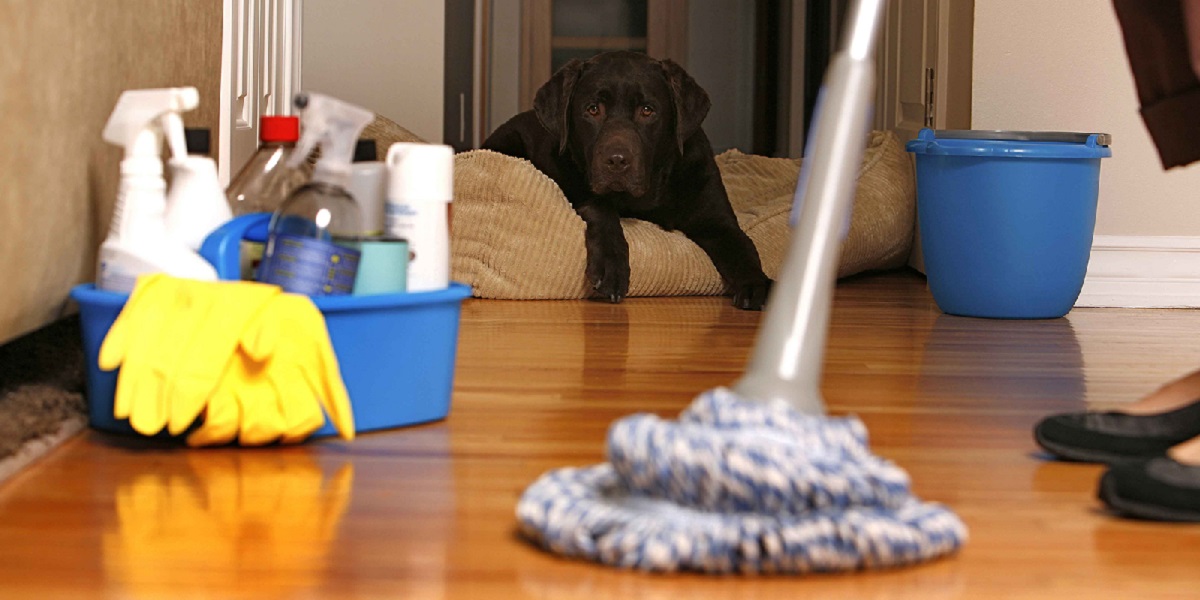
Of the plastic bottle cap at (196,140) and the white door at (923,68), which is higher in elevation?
the white door at (923,68)

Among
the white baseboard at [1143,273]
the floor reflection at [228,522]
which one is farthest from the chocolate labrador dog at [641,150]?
the floor reflection at [228,522]

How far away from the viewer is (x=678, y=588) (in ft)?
2.79

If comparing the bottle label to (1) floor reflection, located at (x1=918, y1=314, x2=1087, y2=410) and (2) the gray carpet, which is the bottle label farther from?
(1) floor reflection, located at (x1=918, y1=314, x2=1087, y2=410)

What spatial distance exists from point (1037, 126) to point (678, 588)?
2349mm

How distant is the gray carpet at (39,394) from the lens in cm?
121

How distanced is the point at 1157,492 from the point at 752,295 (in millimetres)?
1748

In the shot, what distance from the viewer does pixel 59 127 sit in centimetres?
146

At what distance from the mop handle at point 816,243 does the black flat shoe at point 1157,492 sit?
0.30 meters

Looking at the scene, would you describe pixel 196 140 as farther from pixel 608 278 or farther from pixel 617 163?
pixel 617 163

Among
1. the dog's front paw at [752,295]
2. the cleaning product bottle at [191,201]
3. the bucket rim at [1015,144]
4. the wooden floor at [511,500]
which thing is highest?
the bucket rim at [1015,144]

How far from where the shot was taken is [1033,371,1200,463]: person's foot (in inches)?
48.9

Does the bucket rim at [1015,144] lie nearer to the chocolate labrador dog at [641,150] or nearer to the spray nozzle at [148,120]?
the chocolate labrador dog at [641,150]

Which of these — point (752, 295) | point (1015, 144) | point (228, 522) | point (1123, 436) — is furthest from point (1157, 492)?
point (752, 295)

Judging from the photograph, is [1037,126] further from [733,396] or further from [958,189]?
[733,396]
